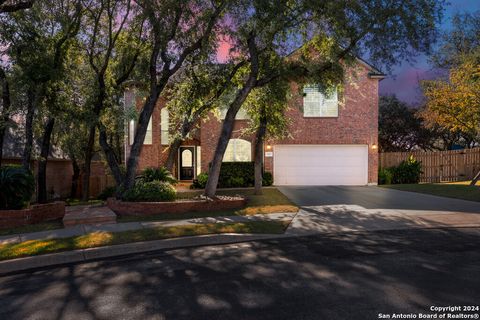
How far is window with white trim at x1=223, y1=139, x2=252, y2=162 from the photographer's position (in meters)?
21.0

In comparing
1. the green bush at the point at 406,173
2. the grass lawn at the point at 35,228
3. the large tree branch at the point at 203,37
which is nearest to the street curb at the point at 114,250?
the grass lawn at the point at 35,228

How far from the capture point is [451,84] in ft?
58.0

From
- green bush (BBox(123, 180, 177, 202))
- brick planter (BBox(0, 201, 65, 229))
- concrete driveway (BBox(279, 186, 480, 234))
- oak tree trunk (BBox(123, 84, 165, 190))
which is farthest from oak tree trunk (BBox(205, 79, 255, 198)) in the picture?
brick planter (BBox(0, 201, 65, 229))

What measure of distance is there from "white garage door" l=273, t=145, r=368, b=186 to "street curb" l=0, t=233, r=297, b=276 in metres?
12.6

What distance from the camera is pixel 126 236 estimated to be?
7891mm

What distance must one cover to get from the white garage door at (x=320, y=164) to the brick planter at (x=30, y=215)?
40.6 ft

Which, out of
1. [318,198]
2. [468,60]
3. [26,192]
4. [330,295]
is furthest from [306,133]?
[330,295]

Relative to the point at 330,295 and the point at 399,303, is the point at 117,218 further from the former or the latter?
the point at 399,303

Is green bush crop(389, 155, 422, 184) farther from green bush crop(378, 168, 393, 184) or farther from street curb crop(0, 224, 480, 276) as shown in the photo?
street curb crop(0, 224, 480, 276)

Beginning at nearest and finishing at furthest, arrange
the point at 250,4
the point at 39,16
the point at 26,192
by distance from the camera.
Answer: the point at 26,192 < the point at 250,4 < the point at 39,16

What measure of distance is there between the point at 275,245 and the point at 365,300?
306 centimetres

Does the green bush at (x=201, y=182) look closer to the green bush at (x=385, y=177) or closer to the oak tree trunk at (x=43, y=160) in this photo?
the oak tree trunk at (x=43, y=160)

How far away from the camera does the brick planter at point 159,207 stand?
1070cm

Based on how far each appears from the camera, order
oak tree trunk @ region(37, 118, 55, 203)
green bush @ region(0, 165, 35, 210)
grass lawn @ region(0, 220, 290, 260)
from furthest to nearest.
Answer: oak tree trunk @ region(37, 118, 55, 203) < green bush @ region(0, 165, 35, 210) < grass lawn @ region(0, 220, 290, 260)
